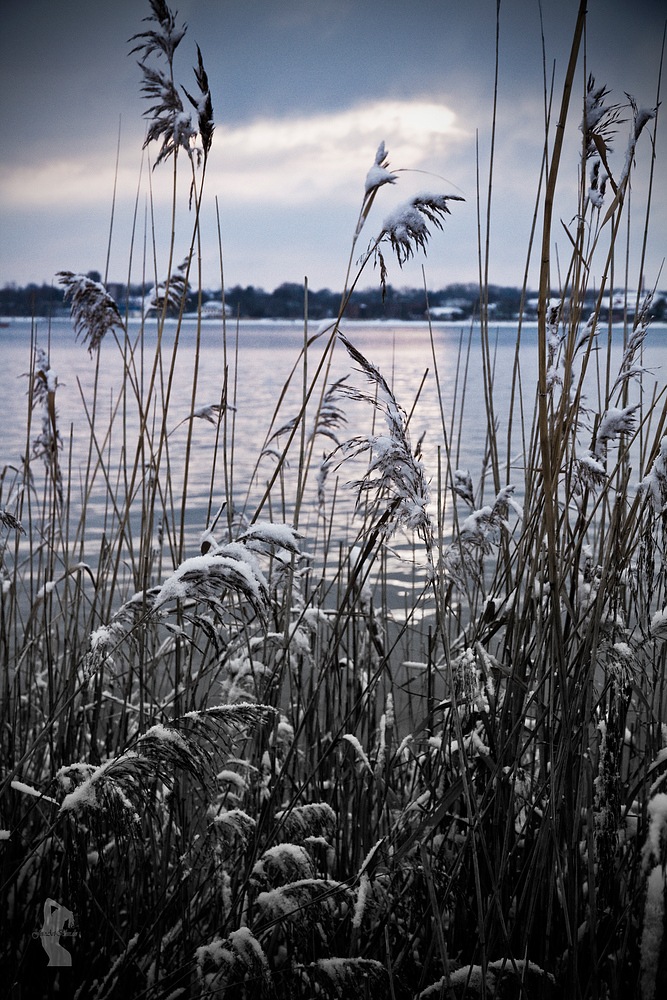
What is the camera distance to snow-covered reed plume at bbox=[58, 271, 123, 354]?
5.14 feet

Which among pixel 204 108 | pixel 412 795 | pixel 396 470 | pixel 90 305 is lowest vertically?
pixel 412 795

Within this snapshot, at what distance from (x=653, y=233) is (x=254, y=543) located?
135cm

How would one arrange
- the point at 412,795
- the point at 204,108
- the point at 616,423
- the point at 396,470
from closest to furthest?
the point at 396,470 < the point at 616,423 < the point at 204,108 < the point at 412,795

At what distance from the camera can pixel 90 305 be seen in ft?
5.22

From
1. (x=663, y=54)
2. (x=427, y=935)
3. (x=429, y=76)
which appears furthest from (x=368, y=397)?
(x=429, y=76)

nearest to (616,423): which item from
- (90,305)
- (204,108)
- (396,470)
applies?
(396,470)

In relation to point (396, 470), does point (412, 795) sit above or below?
below

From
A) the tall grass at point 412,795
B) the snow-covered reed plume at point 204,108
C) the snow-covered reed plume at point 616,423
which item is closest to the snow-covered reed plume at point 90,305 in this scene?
the tall grass at point 412,795

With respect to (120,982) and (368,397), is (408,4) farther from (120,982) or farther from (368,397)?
(120,982)

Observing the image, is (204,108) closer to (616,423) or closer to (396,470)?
(396,470)

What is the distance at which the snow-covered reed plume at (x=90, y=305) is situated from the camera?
5.14 feet

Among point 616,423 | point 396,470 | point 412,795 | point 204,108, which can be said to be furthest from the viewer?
point 412,795

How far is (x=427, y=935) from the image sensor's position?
1038mm

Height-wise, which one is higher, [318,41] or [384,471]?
[318,41]
